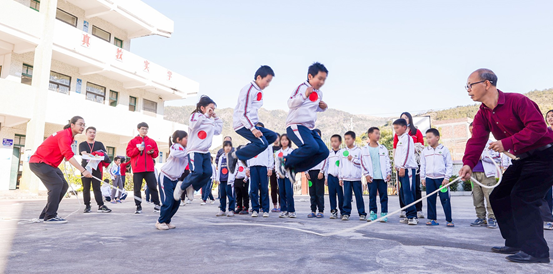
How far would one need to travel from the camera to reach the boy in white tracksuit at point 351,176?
6.84 meters

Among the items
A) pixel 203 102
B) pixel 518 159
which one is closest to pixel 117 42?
pixel 203 102

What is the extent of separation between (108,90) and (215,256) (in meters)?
21.6

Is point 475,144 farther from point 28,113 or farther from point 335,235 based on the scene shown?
point 28,113

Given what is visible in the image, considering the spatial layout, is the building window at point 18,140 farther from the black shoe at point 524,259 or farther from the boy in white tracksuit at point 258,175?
the black shoe at point 524,259

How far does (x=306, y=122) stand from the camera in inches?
205

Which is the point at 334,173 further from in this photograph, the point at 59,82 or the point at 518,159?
the point at 59,82

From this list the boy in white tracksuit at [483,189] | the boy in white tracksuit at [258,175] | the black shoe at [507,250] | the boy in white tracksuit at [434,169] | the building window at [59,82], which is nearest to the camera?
the black shoe at [507,250]

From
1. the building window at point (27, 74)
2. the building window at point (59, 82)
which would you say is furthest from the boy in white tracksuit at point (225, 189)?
the building window at point (59, 82)

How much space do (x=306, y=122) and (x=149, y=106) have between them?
73.3 ft

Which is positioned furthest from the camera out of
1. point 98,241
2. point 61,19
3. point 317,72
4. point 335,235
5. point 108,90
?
point 108,90

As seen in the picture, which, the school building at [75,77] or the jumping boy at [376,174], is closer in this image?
the jumping boy at [376,174]

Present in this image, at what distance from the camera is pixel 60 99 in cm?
1739

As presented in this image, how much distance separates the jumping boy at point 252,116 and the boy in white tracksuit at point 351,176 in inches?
89.0

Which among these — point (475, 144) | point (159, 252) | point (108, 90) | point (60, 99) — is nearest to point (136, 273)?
point (159, 252)
